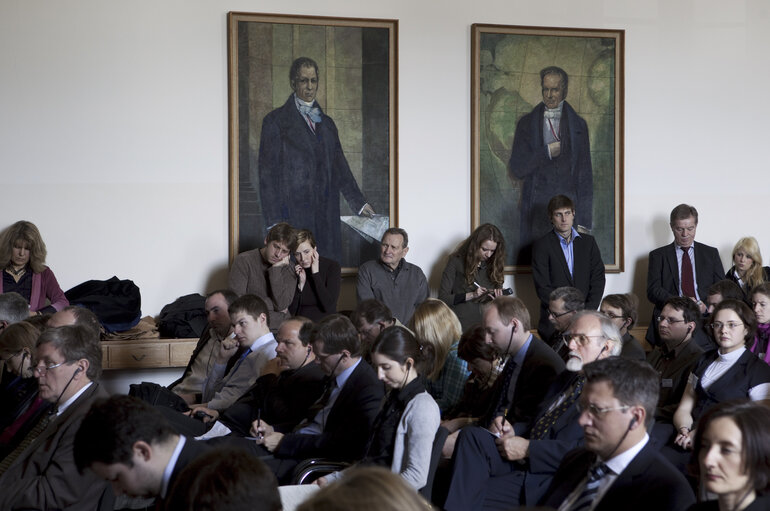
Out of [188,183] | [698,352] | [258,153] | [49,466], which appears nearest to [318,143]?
[258,153]

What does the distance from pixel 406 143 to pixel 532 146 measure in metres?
1.28

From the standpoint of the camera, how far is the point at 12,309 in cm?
600

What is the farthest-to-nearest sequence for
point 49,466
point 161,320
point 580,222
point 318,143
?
point 580,222 < point 318,143 < point 161,320 < point 49,466

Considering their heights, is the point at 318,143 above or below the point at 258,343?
above

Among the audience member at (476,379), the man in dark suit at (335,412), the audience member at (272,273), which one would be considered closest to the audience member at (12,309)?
the audience member at (272,273)

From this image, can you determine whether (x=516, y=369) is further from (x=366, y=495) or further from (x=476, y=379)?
(x=366, y=495)

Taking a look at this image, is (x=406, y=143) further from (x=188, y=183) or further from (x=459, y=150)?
(x=188, y=183)

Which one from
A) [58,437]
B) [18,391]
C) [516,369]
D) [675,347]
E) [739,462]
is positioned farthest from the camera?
[675,347]

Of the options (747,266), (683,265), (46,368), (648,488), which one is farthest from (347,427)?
(747,266)

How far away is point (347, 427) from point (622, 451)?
172 centimetres

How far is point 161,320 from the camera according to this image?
7820 millimetres

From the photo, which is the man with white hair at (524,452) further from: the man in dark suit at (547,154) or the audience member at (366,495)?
the man in dark suit at (547,154)

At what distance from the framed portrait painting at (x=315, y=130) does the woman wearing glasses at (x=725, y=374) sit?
4062mm

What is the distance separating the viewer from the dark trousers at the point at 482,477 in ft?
13.3
